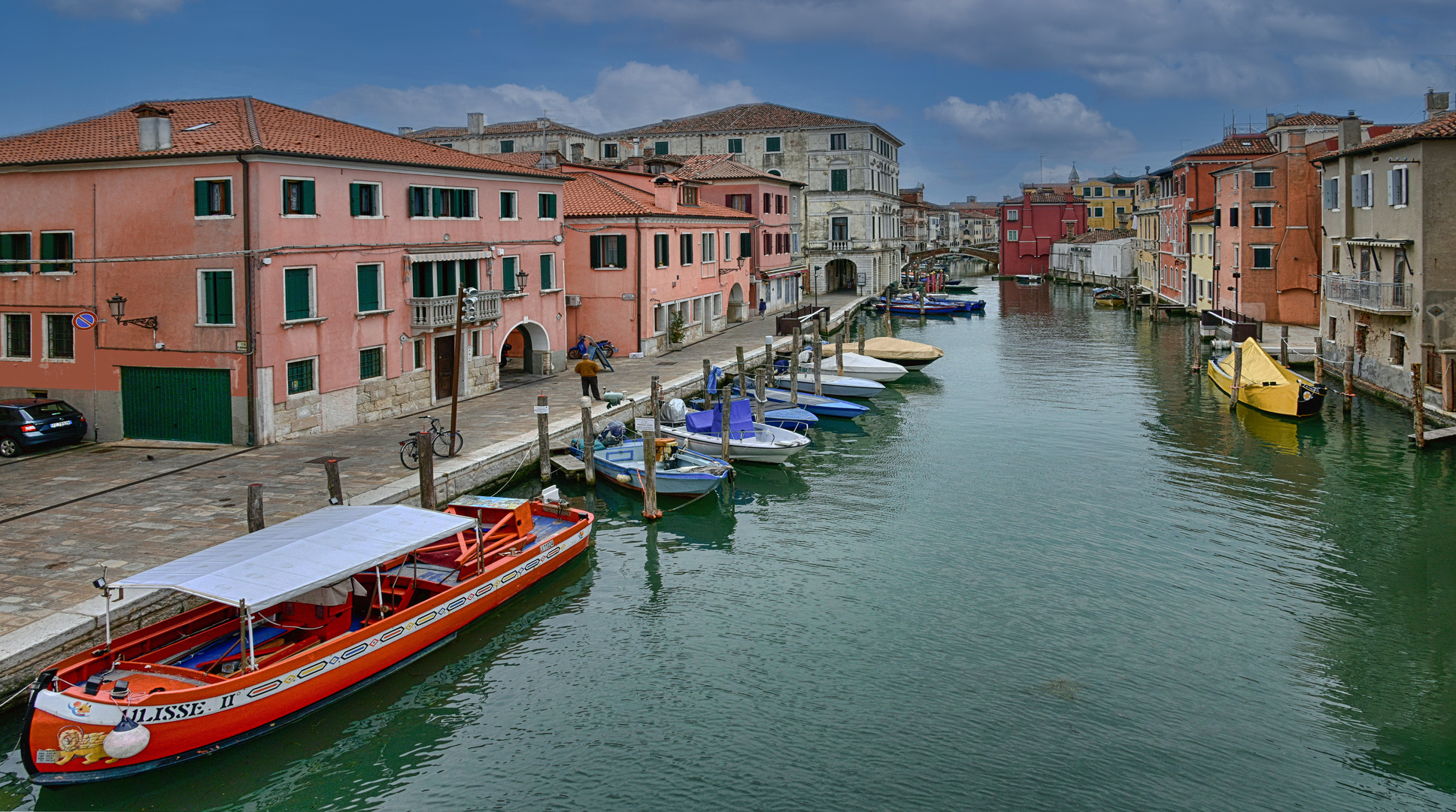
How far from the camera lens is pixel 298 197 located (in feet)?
84.6

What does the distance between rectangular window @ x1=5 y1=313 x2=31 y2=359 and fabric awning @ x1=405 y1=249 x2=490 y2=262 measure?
887cm

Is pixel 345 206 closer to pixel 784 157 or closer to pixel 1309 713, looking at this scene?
pixel 1309 713

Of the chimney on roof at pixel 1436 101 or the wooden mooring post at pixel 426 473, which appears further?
the chimney on roof at pixel 1436 101

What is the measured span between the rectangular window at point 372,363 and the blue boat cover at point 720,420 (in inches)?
313

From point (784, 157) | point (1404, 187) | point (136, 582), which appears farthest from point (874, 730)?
point (784, 157)

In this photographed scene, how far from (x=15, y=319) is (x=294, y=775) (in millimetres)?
19217

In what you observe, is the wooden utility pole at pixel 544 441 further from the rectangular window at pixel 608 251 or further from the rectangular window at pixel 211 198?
the rectangular window at pixel 608 251

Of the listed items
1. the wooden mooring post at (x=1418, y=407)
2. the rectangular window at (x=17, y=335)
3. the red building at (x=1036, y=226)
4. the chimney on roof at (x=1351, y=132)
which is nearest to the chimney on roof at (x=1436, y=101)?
the chimney on roof at (x=1351, y=132)

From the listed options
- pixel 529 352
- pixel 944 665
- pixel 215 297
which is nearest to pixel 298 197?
pixel 215 297

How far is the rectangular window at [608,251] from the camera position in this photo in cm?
4119

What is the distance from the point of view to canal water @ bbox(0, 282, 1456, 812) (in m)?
12.5

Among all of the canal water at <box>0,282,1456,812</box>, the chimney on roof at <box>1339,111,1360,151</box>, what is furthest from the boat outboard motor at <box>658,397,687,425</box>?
the chimney on roof at <box>1339,111,1360,151</box>

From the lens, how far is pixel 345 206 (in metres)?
27.4

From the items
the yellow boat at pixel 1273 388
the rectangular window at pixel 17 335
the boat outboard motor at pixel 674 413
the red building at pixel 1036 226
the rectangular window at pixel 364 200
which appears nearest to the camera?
the rectangular window at pixel 17 335
